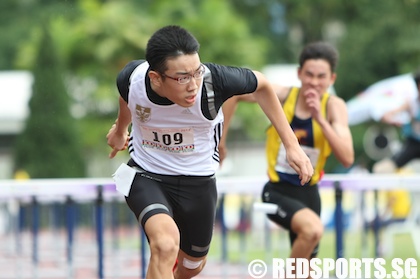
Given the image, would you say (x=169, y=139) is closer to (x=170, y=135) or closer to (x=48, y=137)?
(x=170, y=135)

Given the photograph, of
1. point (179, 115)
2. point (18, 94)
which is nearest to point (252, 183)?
point (179, 115)

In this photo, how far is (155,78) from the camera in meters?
6.38

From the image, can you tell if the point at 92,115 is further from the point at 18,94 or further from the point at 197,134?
the point at 197,134

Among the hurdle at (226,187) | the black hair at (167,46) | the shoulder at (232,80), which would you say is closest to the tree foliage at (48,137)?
the hurdle at (226,187)

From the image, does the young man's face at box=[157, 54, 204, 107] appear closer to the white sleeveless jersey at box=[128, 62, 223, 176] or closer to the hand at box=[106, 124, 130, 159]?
the white sleeveless jersey at box=[128, 62, 223, 176]

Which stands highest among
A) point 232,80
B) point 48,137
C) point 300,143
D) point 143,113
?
point 48,137

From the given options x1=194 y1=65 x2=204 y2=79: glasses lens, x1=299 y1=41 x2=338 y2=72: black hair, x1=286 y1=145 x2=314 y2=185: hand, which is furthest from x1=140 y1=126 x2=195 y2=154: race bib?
x1=299 y1=41 x2=338 y2=72: black hair

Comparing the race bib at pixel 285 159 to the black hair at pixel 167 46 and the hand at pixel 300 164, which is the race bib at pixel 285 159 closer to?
the hand at pixel 300 164

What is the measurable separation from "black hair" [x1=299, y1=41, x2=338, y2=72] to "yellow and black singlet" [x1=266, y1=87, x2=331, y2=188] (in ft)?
0.88

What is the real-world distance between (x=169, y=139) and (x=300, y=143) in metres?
1.90

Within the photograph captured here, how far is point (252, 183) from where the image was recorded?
367 inches

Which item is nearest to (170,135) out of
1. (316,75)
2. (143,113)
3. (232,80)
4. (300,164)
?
(143,113)

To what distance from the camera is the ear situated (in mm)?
6359

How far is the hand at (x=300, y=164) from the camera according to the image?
6312 millimetres
